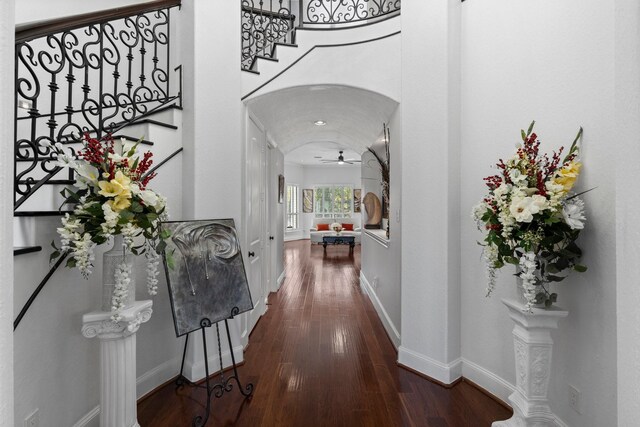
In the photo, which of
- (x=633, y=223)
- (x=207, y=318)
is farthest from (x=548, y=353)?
(x=207, y=318)

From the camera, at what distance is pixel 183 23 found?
2.51 m

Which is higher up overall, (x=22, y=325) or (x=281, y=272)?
(x=22, y=325)

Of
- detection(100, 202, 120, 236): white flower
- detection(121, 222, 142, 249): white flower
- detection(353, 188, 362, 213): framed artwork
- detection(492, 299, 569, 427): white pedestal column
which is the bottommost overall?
detection(492, 299, 569, 427): white pedestal column

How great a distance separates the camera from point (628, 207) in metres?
0.97

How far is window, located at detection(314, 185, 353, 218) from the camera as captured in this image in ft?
40.8

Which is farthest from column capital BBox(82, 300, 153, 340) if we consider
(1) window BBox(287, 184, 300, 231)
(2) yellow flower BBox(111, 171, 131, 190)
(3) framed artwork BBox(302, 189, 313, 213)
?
(3) framed artwork BBox(302, 189, 313, 213)

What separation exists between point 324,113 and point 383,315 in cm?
273

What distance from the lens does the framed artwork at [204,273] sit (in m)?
1.97

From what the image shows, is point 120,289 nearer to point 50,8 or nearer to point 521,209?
point 521,209

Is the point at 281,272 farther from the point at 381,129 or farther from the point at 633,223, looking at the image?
the point at 633,223

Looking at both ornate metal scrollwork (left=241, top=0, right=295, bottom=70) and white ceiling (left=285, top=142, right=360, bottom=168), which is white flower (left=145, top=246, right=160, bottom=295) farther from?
white ceiling (left=285, top=142, right=360, bottom=168)

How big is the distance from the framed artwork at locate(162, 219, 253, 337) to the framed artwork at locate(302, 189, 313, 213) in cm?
1010

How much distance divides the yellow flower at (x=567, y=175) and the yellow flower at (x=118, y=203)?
2.20 meters

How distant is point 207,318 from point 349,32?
2.94m
